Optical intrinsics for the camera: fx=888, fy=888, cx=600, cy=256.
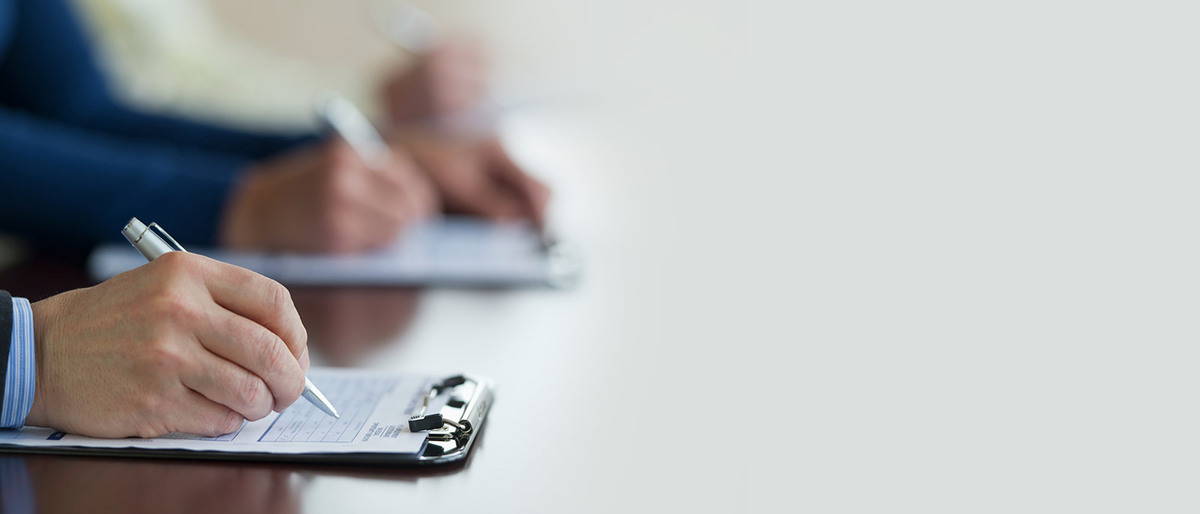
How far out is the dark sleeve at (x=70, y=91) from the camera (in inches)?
42.2

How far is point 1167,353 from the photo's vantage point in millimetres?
399

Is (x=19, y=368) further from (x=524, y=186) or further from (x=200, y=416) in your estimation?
(x=524, y=186)

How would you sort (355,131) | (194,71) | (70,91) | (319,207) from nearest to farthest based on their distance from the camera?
(319,207) → (355,131) → (70,91) → (194,71)

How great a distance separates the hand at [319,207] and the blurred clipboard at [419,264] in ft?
0.04

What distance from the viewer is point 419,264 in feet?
2.36

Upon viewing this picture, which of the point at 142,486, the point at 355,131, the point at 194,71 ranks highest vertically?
the point at 194,71

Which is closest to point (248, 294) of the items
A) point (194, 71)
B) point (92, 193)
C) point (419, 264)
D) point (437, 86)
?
point (419, 264)

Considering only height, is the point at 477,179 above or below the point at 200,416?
above

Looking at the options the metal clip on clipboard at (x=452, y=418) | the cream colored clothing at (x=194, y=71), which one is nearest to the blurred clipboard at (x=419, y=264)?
the metal clip on clipboard at (x=452, y=418)

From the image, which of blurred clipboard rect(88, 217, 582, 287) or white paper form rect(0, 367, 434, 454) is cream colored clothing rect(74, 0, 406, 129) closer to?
blurred clipboard rect(88, 217, 582, 287)

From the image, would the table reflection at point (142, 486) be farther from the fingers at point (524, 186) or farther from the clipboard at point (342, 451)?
the fingers at point (524, 186)

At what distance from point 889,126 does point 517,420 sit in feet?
1.96

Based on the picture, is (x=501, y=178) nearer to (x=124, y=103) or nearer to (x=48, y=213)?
(x=48, y=213)

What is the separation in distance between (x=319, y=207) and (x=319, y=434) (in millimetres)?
396
